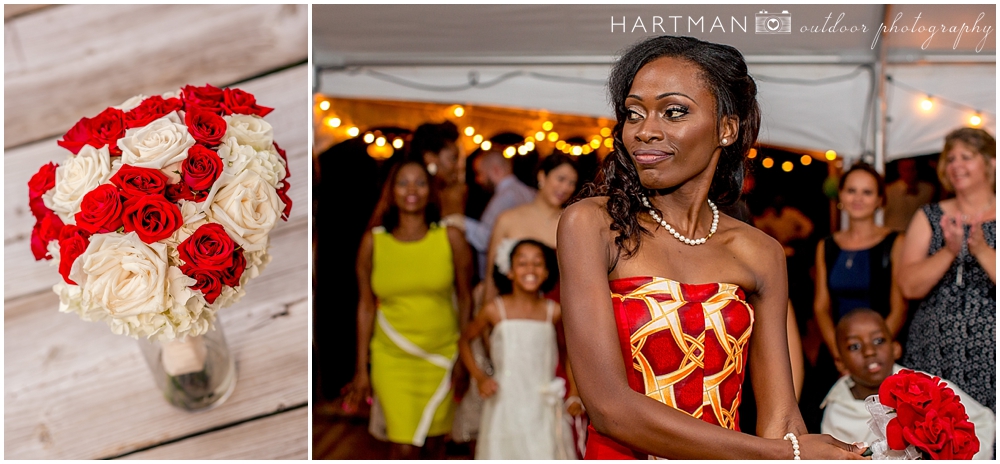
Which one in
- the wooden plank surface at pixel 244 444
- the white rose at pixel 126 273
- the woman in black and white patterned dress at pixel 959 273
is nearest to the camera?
the white rose at pixel 126 273

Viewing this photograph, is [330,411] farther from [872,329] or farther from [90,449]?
[872,329]

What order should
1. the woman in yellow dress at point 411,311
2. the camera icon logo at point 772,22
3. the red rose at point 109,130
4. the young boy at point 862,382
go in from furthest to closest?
the woman in yellow dress at point 411,311, the young boy at point 862,382, the camera icon logo at point 772,22, the red rose at point 109,130

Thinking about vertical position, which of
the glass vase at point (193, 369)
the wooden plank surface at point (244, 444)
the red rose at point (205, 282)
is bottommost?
the wooden plank surface at point (244, 444)

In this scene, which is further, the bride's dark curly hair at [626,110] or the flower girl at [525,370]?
the flower girl at [525,370]

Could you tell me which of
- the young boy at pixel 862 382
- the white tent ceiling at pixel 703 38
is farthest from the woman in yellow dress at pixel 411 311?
the young boy at pixel 862 382

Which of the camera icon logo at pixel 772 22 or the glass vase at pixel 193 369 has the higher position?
the camera icon logo at pixel 772 22

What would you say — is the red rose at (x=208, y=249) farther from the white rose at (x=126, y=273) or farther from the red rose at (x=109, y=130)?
the red rose at (x=109, y=130)

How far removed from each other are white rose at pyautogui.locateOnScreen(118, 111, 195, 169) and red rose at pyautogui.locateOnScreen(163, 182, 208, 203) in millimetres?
48

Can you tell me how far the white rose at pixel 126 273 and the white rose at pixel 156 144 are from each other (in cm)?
15

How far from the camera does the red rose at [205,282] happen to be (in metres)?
1.58

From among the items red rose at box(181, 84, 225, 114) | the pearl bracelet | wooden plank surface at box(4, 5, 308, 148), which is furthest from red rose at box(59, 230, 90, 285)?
the pearl bracelet

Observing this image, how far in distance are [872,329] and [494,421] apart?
57.6 inches

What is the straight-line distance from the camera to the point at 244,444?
6.84 feet

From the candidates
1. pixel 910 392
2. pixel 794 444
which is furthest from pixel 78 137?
pixel 910 392
